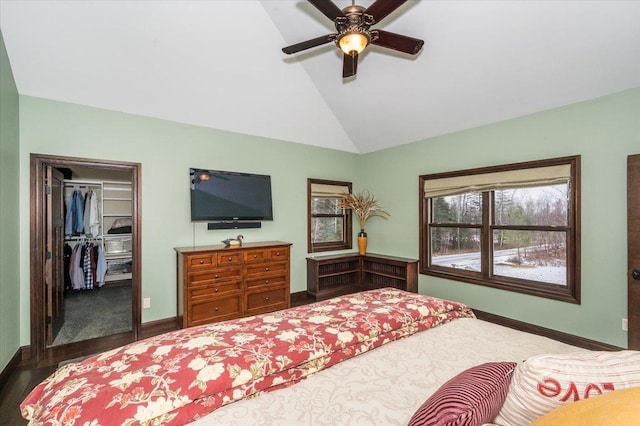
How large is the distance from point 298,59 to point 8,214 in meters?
3.28

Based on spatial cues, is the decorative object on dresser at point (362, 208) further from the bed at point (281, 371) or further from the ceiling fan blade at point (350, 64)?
the bed at point (281, 371)

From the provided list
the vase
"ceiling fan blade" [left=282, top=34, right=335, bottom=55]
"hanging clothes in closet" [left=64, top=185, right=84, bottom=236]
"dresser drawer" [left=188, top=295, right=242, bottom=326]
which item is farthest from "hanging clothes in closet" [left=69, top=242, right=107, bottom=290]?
"ceiling fan blade" [left=282, top=34, right=335, bottom=55]

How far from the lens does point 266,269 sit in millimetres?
3766

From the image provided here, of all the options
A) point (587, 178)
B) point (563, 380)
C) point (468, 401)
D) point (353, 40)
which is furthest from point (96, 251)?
point (587, 178)

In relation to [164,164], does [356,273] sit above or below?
below

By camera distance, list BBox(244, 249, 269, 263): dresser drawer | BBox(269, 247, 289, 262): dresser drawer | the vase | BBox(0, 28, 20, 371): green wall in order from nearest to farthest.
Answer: BBox(0, 28, 20, 371): green wall < BBox(244, 249, 269, 263): dresser drawer < BBox(269, 247, 289, 262): dresser drawer < the vase

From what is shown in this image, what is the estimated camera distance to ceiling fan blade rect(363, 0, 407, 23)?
1.84 m

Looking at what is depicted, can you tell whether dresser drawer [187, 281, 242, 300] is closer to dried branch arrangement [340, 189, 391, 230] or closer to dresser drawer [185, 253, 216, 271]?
dresser drawer [185, 253, 216, 271]

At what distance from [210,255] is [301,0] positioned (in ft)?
9.17

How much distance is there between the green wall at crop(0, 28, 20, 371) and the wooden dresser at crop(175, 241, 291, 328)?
1.34 m

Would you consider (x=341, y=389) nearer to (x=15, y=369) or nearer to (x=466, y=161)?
(x=15, y=369)

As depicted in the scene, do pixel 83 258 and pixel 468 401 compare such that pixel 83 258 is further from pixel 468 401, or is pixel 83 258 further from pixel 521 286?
pixel 521 286

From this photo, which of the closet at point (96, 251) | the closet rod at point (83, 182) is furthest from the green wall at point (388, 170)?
the closet rod at point (83, 182)

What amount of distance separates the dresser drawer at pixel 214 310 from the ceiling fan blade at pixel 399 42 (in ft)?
9.99
